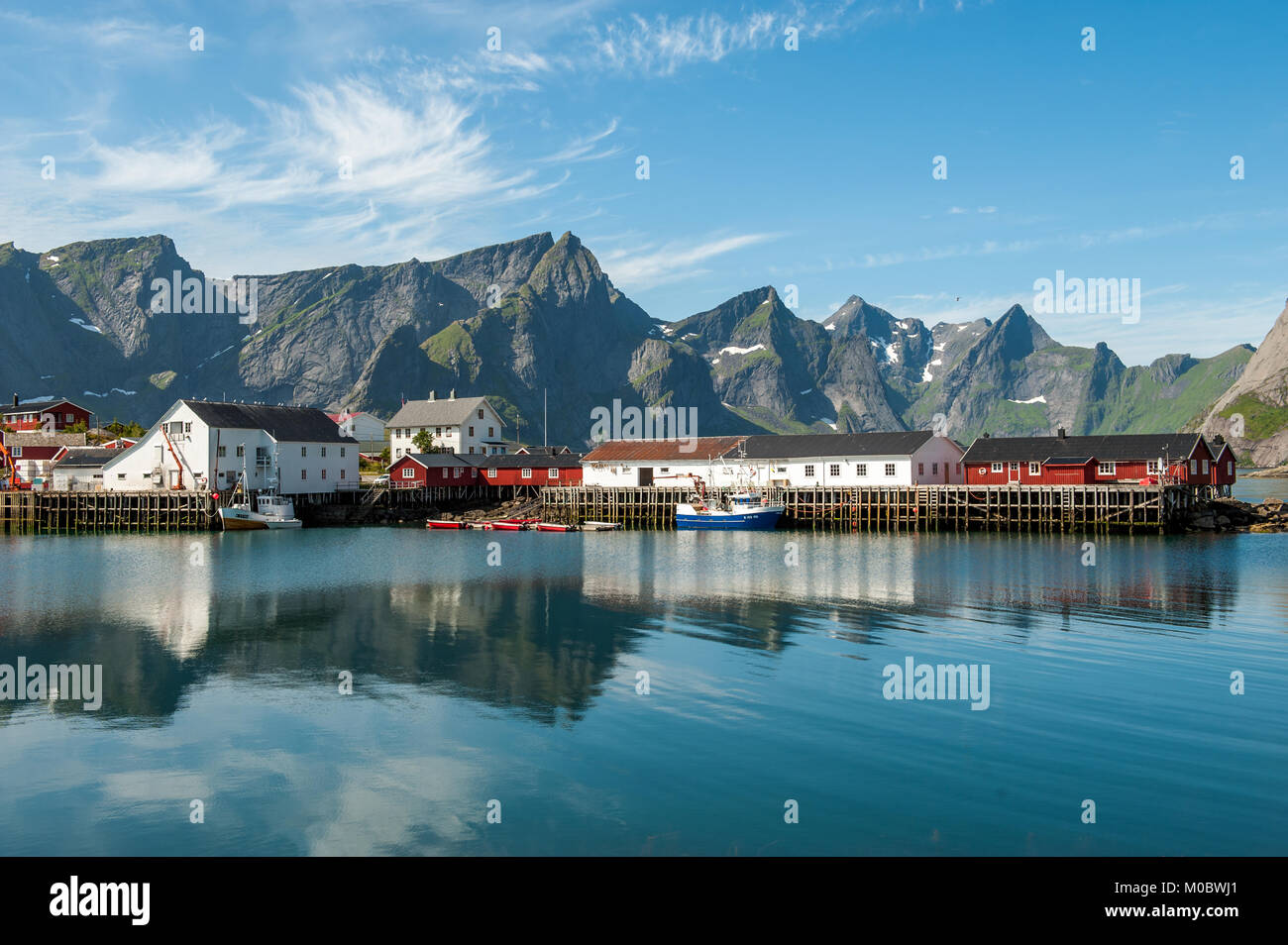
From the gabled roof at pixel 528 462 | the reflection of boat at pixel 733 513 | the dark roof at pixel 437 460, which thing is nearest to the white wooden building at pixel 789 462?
the gabled roof at pixel 528 462

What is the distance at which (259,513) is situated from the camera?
82.8 metres

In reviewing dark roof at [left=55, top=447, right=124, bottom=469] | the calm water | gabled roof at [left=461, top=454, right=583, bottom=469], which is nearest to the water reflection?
the calm water

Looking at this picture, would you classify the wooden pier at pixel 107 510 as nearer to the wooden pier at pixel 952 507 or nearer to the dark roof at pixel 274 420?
the dark roof at pixel 274 420

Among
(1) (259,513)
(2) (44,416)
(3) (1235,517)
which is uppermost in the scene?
(2) (44,416)

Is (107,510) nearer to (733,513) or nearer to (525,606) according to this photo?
(733,513)

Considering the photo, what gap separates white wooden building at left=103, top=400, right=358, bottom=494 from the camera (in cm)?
8581

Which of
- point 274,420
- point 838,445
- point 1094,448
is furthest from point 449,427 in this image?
point 1094,448

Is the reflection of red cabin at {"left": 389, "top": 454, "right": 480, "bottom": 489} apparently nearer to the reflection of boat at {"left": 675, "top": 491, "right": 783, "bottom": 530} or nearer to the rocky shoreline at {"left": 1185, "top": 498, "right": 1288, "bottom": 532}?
the reflection of boat at {"left": 675, "top": 491, "right": 783, "bottom": 530}

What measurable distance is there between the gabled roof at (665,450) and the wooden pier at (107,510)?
3787 centimetres

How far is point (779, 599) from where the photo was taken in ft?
120

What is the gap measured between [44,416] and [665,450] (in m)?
91.8

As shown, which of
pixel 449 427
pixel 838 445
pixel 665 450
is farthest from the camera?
pixel 449 427

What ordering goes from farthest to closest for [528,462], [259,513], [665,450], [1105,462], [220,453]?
[528,462], [665,450], [220,453], [259,513], [1105,462]

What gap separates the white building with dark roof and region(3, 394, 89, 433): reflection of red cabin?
4358 cm
